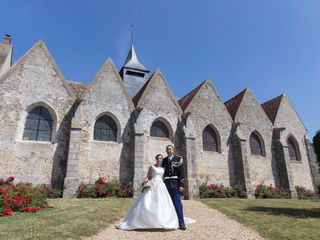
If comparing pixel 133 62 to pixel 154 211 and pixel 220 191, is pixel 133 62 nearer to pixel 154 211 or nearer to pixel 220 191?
pixel 220 191

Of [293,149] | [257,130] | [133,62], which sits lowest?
[293,149]

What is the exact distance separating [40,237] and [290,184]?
1892 centimetres

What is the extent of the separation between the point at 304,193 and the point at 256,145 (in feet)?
17.2

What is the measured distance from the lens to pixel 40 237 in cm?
468

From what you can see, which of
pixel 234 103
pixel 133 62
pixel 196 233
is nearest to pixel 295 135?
pixel 234 103

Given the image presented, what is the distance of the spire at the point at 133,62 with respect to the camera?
30.9 metres

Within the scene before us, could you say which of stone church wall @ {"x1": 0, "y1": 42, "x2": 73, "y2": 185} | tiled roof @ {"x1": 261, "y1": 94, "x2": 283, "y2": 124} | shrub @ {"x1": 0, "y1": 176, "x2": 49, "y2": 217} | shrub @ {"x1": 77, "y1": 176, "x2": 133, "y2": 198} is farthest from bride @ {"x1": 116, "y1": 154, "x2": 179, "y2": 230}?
tiled roof @ {"x1": 261, "y1": 94, "x2": 283, "y2": 124}

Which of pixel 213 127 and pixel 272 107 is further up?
pixel 272 107

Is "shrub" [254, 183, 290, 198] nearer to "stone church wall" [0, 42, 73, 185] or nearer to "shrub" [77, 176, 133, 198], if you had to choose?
"shrub" [77, 176, 133, 198]

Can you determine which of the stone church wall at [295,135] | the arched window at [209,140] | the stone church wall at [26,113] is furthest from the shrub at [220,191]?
the stone church wall at [26,113]

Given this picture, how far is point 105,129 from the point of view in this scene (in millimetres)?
15398

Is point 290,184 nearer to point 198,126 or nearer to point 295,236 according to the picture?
point 198,126

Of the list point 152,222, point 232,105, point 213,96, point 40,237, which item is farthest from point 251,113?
point 40,237

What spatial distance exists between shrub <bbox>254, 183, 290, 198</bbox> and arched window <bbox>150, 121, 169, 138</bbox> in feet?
25.6
